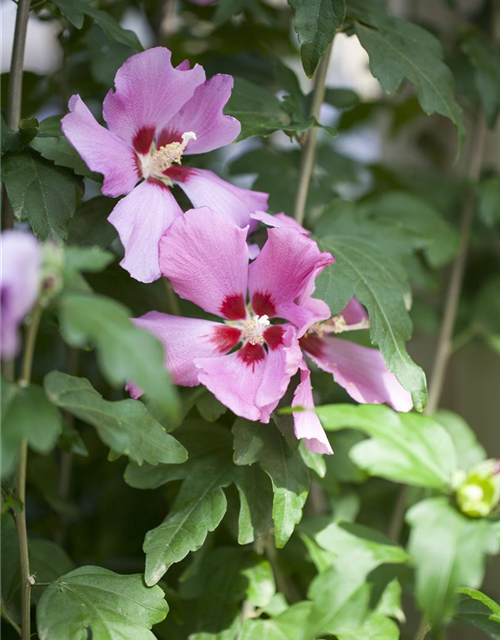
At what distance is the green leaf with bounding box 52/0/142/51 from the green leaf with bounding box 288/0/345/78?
18 centimetres

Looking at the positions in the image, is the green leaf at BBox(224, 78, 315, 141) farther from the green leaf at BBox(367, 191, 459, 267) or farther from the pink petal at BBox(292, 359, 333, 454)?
the green leaf at BBox(367, 191, 459, 267)

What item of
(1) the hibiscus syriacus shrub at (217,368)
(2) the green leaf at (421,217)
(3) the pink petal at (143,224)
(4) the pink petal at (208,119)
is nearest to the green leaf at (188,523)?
(1) the hibiscus syriacus shrub at (217,368)

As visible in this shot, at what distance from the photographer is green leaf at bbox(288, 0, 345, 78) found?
65cm

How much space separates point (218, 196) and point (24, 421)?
13.1 inches

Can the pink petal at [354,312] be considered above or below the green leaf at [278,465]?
above

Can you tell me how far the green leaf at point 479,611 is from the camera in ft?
1.89

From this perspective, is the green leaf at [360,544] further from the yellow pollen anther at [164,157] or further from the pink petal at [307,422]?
the yellow pollen anther at [164,157]

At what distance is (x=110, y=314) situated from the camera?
425 mm

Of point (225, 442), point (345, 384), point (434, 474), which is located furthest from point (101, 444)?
point (434, 474)

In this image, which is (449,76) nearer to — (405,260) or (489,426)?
(405,260)

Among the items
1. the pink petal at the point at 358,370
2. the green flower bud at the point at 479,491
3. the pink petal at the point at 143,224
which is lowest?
the pink petal at the point at 358,370

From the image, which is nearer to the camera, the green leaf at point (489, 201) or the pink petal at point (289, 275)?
the pink petal at point (289, 275)

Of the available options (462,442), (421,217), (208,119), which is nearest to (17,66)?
(208,119)

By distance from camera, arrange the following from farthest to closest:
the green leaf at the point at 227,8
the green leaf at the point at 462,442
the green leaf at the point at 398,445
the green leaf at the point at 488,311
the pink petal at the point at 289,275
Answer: the green leaf at the point at 488,311 < the green leaf at the point at 462,442 < the green leaf at the point at 227,8 < the pink petal at the point at 289,275 < the green leaf at the point at 398,445
